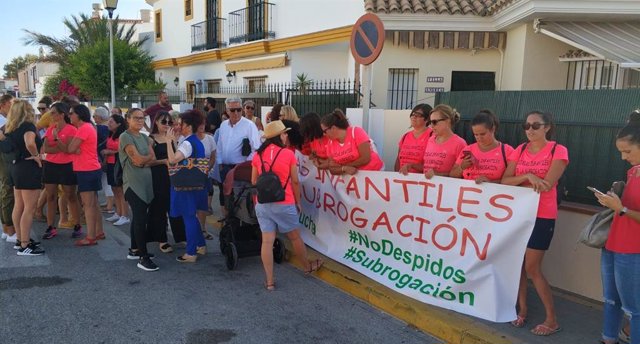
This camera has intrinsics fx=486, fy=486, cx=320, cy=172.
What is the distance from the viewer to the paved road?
3.87m

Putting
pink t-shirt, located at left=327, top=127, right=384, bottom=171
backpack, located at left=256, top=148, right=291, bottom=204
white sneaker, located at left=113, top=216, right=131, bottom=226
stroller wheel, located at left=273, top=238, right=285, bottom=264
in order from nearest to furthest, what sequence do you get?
backpack, located at left=256, top=148, right=291, bottom=204 → pink t-shirt, located at left=327, top=127, right=384, bottom=171 → stroller wheel, located at left=273, top=238, right=285, bottom=264 → white sneaker, located at left=113, top=216, right=131, bottom=226

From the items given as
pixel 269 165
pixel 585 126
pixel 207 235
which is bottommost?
pixel 207 235

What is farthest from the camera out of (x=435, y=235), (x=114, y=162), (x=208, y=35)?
(x=208, y=35)

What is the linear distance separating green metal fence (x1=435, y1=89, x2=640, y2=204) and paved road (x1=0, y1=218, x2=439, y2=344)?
2.14 meters

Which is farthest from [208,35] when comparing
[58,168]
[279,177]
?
[279,177]

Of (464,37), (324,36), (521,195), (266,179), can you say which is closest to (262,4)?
(324,36)

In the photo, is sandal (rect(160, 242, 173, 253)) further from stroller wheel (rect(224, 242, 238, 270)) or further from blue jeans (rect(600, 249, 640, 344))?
blue jeans (rect(600, 249, 640, 344))

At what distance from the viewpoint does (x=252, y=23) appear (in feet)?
56.7

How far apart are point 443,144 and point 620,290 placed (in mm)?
1861

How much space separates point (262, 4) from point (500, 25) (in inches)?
342

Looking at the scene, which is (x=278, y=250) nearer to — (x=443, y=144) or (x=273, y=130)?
(x=273, y=130)

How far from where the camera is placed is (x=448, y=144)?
4465mm

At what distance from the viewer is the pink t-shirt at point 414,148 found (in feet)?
16.0

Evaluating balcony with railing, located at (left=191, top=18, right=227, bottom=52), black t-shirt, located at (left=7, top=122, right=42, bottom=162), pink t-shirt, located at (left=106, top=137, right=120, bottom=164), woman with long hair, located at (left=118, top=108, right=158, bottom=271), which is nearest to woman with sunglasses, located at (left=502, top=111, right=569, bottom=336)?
woman with long hair, located at (left=118, top=108, right=158, bottom=271)
